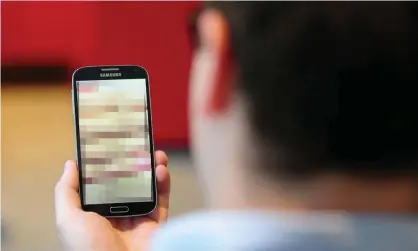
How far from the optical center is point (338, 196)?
339 millimetres

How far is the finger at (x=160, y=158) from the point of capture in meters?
0.64

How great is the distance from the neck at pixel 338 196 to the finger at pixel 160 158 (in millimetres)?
298

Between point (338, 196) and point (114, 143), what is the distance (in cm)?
33

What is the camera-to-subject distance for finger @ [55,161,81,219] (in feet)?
1.93

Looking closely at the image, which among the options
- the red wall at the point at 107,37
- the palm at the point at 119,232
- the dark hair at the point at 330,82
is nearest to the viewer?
the dark hair at the point at 330,82

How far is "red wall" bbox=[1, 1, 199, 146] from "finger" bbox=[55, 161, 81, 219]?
120 millimetres

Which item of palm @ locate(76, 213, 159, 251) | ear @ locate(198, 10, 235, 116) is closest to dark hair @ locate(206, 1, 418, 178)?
ear @ locate(198, 10, 235, 116)

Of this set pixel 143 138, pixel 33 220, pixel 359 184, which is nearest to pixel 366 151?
pixel 359 184

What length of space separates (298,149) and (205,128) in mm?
66

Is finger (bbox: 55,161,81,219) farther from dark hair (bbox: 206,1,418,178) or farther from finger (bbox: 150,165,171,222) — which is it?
dark hair (bbox: 206,1,418,178)

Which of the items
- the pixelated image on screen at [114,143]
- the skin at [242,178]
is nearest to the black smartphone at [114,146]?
the pixelated image on screen at [114,143]

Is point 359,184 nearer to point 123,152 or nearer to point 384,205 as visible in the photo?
point 384,205

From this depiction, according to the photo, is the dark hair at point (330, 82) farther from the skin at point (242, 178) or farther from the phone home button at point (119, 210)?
the phone home button at point (119, 210)

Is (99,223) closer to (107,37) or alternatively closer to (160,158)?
(160,158)
